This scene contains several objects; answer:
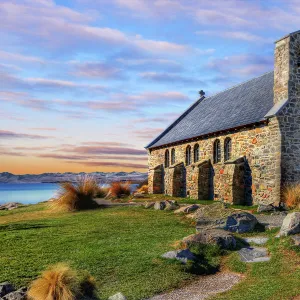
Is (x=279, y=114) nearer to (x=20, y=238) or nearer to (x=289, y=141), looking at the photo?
(x=289, y=141)

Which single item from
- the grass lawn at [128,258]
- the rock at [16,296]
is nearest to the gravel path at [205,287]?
the grass lawn at [128,258]

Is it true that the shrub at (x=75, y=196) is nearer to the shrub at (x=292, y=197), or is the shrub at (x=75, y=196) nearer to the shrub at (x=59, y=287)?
A: the shrub at (x=292, y=197)

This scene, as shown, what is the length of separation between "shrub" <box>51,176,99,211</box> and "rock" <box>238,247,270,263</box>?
12.2m

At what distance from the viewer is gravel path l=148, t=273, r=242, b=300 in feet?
25.9

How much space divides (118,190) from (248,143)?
1064cm

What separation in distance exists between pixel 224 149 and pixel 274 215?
8.29 m

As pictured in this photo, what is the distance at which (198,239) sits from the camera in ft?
37.2

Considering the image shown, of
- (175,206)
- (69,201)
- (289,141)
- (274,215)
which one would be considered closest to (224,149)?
(289,141)

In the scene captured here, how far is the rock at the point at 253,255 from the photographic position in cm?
1033

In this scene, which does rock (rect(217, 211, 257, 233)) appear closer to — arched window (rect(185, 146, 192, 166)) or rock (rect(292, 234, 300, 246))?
rock (rect(292, 234, 300, 246))

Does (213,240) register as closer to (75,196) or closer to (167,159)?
(75,196)

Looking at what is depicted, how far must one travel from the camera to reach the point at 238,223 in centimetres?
1344

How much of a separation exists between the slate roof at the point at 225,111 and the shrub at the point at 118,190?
547 centimetres

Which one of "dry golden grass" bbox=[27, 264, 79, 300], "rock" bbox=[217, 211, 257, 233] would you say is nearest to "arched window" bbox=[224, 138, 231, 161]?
"rock" bbox=[217, 211, 257, 233]
